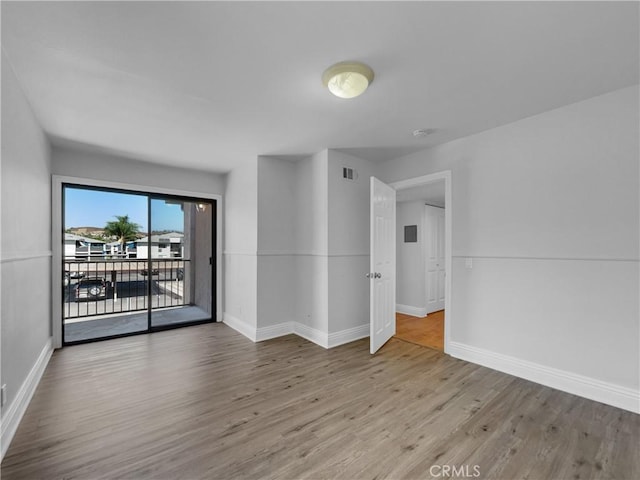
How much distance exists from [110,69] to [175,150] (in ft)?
5.51

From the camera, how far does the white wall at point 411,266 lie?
16.9 ft

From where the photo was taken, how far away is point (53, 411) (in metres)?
2.14

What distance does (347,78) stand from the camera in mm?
1950

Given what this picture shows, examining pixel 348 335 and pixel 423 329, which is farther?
pixel 423 329

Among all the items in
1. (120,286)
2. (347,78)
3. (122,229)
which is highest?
(347,78)

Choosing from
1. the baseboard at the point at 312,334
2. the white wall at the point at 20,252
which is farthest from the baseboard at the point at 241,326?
the white wall at the point at 20,252

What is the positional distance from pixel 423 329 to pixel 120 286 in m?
5.89

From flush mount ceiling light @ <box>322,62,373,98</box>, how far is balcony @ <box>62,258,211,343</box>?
3770 millimetres

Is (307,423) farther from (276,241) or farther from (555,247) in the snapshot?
(555,247)

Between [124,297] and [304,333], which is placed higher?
[124,297]

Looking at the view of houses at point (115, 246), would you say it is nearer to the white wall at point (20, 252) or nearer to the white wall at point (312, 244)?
the white wall at point (20, 252)

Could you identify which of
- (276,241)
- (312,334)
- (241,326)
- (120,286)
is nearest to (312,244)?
(276,241)

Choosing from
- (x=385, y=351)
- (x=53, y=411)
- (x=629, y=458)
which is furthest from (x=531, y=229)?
(x=53, y=411)

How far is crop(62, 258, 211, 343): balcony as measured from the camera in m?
4.39
